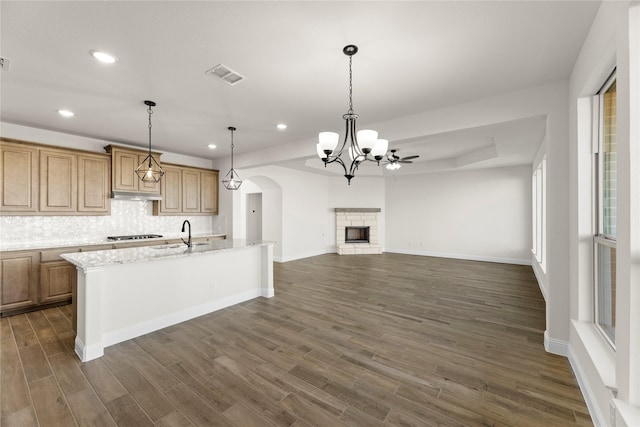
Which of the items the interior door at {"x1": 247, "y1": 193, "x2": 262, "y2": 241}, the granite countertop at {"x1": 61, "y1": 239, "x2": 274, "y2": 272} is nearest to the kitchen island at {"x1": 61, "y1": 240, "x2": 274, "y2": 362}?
the granite countertop at {"x1": 61, "y1": 239, "x2": 274, "y2": 272}

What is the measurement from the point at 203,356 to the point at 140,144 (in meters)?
4.52

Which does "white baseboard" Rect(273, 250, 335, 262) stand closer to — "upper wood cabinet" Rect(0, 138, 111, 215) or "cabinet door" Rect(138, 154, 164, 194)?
"cabinet door" Rect(138, 154, 164, 194)

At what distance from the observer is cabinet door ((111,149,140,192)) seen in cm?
489

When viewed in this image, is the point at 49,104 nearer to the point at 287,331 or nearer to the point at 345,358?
the point at 287,331

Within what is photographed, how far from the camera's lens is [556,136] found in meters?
2.77

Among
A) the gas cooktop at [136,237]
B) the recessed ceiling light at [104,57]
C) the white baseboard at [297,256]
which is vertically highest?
the recessed ceiling light at [104,57]

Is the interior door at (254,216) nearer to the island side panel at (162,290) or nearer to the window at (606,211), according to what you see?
the island side panel at (162,290)

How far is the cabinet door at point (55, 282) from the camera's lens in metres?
4.02

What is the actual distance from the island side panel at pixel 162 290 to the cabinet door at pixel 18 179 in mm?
2406

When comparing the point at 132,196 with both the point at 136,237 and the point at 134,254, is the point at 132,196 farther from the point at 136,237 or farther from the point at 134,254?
the point at 134,254

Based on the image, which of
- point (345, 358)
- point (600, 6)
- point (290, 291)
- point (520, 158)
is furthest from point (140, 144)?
point (520, 158)

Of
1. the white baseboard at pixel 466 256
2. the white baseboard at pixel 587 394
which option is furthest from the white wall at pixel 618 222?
the white baseboard at pixel 466 256

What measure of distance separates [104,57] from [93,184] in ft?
10.5

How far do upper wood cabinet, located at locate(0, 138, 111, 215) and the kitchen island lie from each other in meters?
1.80
